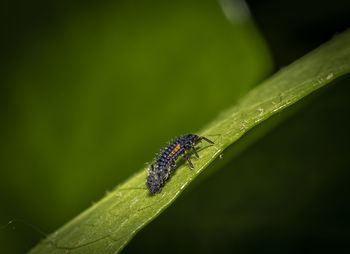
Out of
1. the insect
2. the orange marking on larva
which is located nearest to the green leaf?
the insect

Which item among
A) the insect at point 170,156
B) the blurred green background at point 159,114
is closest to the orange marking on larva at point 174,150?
the insect at point 170,156

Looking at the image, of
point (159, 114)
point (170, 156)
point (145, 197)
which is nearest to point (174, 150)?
point (170, 156)

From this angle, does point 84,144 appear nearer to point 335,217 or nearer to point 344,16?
point 335,217

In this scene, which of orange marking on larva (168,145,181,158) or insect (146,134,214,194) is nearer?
insect (146,134,214,194)

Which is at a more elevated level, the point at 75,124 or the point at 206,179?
the point at 75,124

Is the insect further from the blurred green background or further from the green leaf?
the blurred green background

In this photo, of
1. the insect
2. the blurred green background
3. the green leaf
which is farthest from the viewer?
the insect

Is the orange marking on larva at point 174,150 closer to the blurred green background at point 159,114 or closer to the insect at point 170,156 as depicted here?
the insect at point 170,156

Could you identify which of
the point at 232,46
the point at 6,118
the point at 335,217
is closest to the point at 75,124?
the point at 6,118
